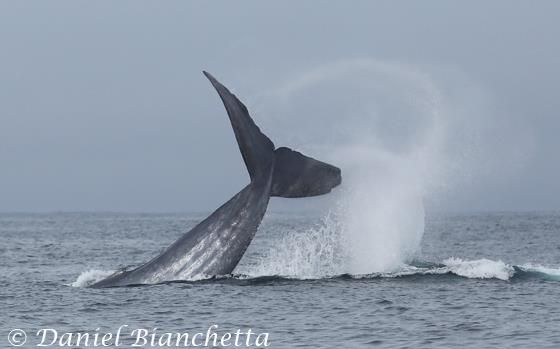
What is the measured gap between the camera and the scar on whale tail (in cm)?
2247

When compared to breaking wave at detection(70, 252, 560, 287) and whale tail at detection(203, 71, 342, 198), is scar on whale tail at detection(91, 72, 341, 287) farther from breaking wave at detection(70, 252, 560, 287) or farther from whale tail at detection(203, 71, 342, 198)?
breaking wave at detection(70, 252, 560, 287)

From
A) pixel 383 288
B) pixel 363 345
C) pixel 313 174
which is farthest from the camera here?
pixel 383 288

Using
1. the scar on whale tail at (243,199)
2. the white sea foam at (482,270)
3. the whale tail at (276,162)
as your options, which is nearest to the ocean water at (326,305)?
the white sea foam at (482,270)

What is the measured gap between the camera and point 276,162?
23234mm

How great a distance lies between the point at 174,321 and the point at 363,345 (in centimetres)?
408

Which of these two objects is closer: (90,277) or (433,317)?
(433,317)

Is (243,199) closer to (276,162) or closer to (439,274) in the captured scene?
(276,162)

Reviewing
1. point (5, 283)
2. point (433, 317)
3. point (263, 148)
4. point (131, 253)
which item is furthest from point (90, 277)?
point (131, 253)

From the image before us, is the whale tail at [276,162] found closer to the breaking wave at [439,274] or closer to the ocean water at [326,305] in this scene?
the ocean water at [326,305]

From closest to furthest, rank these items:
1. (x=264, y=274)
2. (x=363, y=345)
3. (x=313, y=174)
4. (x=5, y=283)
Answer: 1. (x=363, y=345)
2. (x=313, y=174)
3. (x=264, y=274)
4. (x=5, y=283)

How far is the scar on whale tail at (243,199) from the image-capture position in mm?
22469

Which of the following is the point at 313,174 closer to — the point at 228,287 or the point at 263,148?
the point at 263,148

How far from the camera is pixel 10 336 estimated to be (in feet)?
63.6

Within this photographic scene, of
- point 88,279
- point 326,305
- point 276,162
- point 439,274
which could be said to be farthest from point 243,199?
point 439,274
